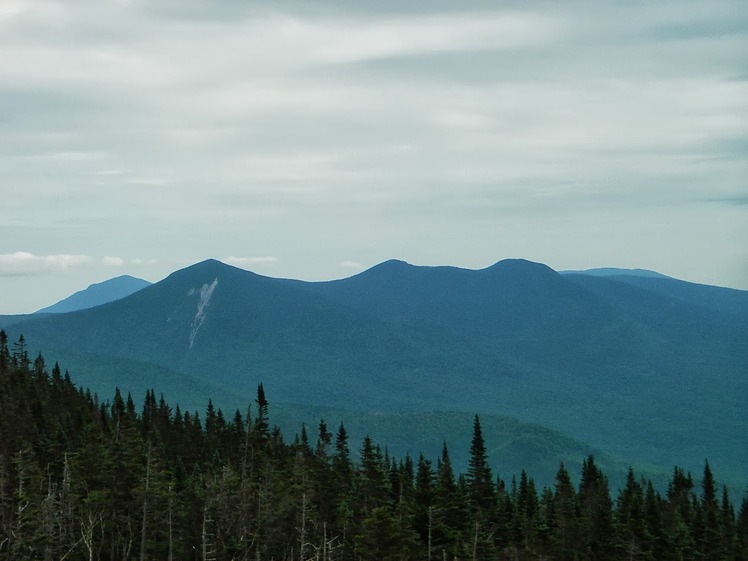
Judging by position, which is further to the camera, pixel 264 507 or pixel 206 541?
pixel 264 507

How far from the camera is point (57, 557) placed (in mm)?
65000

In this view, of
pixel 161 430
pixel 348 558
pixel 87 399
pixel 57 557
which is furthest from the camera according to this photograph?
pixel 87 399

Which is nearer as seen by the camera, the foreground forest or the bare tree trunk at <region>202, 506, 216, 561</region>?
the bare tree trunk at <region>202, 506, 216, 561</region>

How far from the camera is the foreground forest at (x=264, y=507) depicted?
66.9 meters

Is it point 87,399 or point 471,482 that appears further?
point 87,399

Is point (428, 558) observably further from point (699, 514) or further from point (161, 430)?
point (161, 430)

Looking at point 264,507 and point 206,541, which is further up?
point 264,507

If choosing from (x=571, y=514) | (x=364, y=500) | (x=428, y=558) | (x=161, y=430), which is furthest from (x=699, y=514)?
(x=161, y=430)

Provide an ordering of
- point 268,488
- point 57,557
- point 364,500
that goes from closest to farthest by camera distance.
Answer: point 57,557
point 268,488
point 364,500

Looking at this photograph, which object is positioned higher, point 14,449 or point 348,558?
point 14,449

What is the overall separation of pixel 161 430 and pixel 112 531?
52481 millimetres

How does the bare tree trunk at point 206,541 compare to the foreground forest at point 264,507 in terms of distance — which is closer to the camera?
the bare tree trunk at point 206,541

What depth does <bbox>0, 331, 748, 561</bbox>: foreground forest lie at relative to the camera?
66938 mm

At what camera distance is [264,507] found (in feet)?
247
